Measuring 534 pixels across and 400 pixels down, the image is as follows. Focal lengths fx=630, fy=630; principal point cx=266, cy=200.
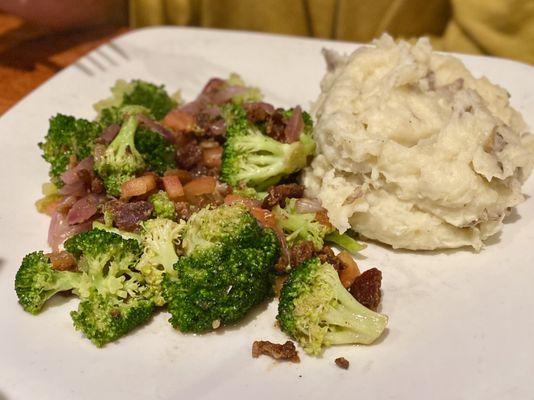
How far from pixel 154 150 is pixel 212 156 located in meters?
0.31

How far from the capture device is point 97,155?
118 inches

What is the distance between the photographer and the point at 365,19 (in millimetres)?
5199

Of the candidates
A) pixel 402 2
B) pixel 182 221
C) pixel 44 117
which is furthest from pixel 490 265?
pixel 402 2

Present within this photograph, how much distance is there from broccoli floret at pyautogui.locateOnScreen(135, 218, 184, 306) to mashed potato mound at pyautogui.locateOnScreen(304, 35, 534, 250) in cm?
71

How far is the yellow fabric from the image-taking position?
4773 mm

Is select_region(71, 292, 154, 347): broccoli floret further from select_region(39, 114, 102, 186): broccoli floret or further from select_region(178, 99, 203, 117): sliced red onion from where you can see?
select_region(178, 99, 203, 117): sliced red onion

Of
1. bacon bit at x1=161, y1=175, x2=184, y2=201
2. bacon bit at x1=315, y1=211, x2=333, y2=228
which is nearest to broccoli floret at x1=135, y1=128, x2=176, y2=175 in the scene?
bacon bit at x1=161, y1=175, x2=184, y2=201

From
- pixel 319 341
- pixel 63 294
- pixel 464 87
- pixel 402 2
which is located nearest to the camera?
pixel 319 341

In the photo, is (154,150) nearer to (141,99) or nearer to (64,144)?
(64,144)

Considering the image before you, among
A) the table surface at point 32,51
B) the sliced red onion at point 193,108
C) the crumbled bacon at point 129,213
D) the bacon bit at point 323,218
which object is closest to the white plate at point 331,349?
the bacon bit at point 323,218

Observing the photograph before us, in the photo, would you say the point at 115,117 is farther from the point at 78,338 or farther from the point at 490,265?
the point at 490,265

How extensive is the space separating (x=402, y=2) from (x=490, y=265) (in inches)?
117

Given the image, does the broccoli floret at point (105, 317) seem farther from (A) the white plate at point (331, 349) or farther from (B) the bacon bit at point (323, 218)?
(B) the bacon bit at point (323, 218)

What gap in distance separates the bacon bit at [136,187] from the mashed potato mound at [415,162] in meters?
0.78
